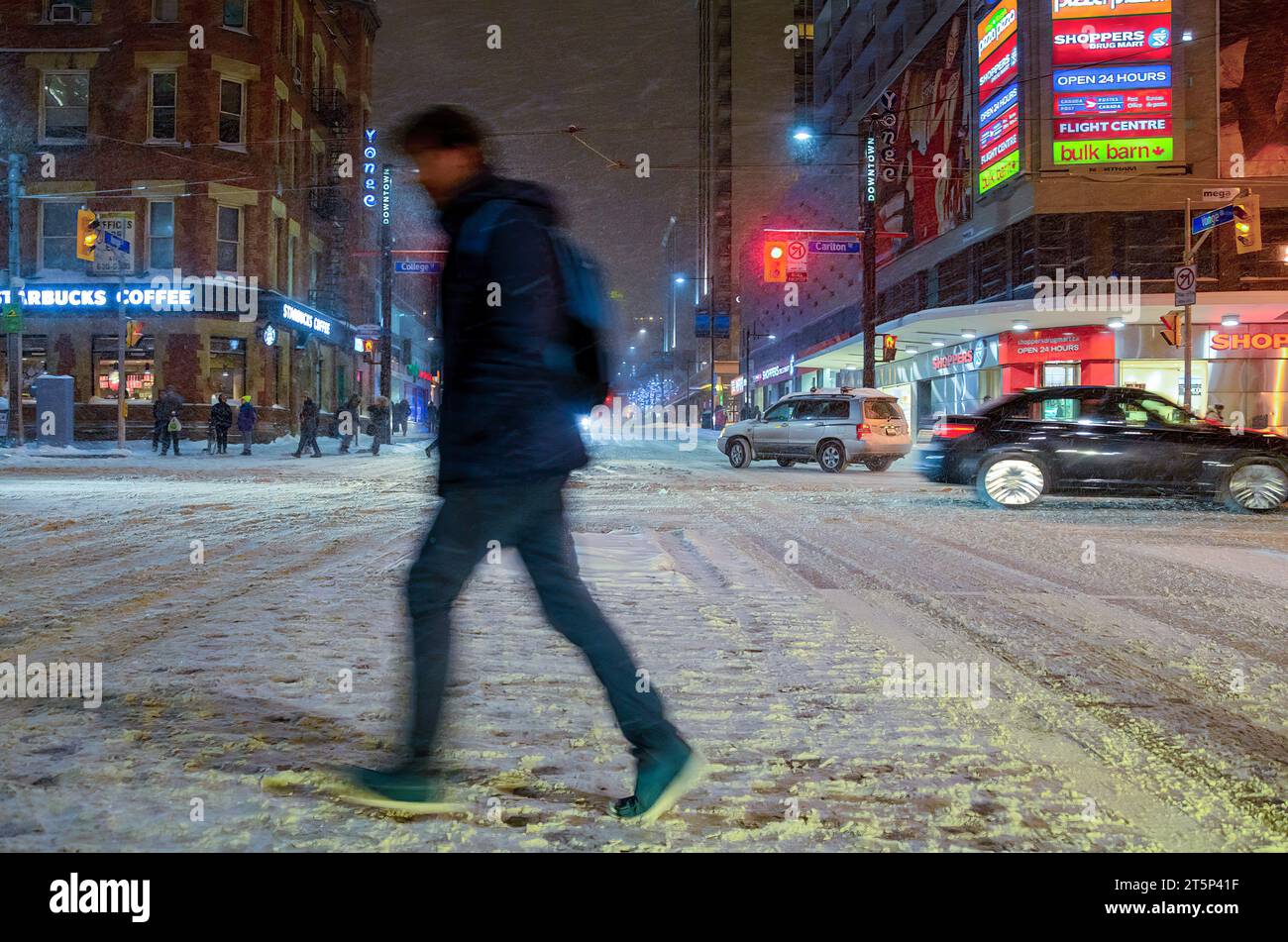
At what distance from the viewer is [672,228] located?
168 meters

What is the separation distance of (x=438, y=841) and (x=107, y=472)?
18099 mm

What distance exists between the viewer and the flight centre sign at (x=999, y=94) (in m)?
30.9

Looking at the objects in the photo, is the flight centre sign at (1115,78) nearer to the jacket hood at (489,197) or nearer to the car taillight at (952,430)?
the car taillight at (952,430)

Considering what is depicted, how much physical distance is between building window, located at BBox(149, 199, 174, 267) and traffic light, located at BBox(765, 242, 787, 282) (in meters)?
19.8

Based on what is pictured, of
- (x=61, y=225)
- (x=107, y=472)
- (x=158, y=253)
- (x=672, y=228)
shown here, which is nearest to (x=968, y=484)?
(x=107, y=472)

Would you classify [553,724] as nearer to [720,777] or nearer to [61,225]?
[720,777]

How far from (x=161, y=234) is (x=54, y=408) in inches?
387

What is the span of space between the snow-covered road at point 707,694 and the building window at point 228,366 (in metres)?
24.9

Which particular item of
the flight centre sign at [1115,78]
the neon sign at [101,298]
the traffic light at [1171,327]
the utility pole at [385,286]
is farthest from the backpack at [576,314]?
the flight centre sign at [1115,78]

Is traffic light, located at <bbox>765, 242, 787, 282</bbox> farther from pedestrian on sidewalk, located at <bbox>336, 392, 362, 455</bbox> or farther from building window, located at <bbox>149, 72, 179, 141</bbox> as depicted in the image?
building window, located at <bbox>149, 72, 179, 141</bbox>

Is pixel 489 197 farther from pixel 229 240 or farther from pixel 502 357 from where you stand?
pixel 229 240

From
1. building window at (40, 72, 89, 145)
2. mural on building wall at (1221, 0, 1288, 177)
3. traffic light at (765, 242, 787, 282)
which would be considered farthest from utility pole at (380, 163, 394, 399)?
mural on building wall at (1221, 0, 1288, 177)

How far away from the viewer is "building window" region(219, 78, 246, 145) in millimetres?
31513
